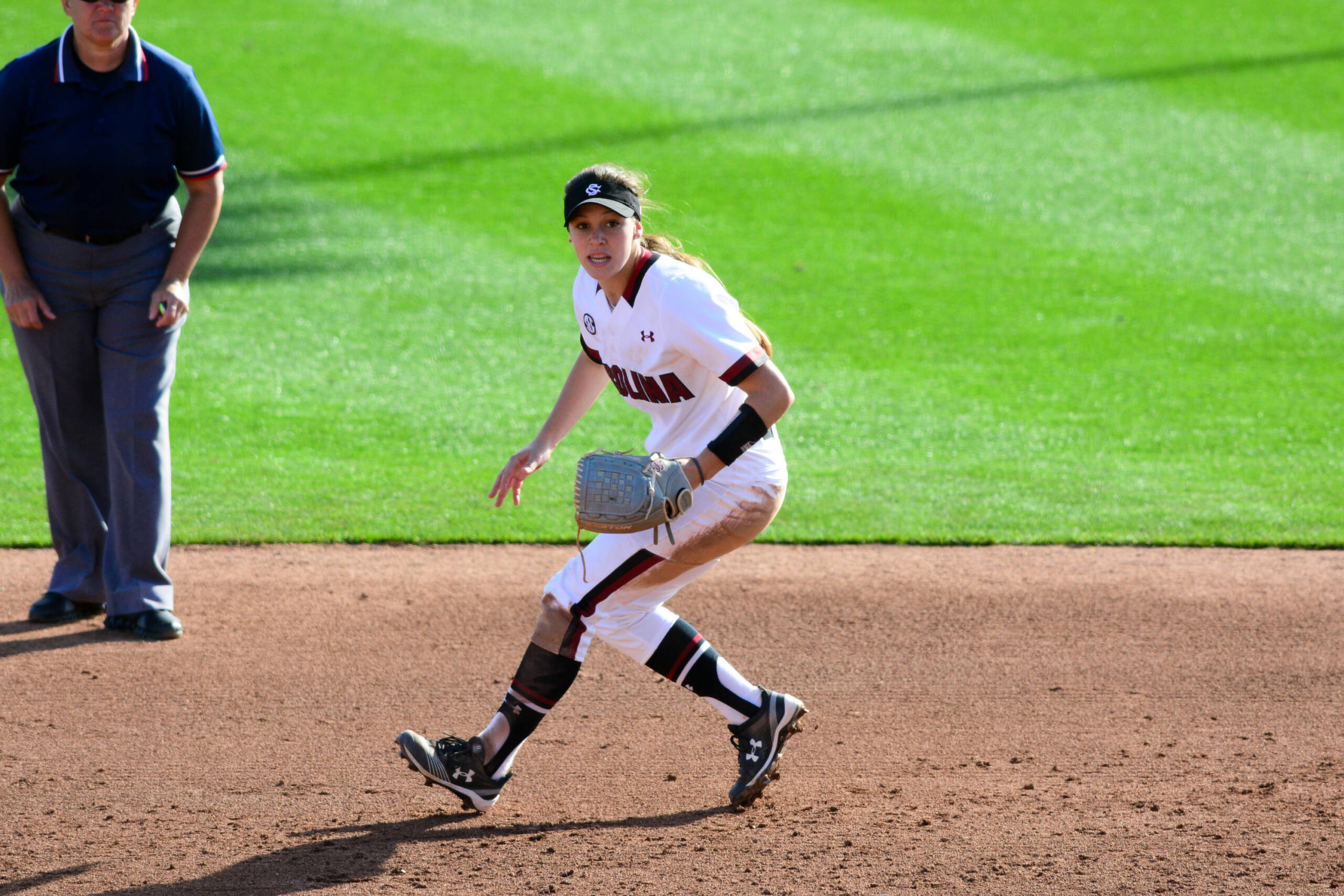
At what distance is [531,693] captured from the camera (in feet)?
12.1

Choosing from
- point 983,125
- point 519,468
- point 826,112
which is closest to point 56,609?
point 519,468

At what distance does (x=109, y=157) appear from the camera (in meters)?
4.61

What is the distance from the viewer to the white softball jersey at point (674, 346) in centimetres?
341

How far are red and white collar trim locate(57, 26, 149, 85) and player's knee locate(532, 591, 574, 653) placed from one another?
Answer: 234 centimetres

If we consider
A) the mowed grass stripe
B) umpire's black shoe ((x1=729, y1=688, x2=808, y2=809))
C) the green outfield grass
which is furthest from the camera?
the mowed grass stripe

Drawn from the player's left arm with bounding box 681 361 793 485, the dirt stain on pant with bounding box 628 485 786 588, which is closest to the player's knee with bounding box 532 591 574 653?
the dirt stain on pant with bounding box 628 485 786 588

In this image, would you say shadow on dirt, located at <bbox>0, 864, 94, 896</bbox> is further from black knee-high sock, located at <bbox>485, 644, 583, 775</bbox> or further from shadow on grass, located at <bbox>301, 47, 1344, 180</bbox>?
shadow on grass, located at <bbox>301, 47, 1344, 180</bbox>

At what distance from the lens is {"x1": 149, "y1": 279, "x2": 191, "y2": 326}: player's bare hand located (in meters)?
4.73

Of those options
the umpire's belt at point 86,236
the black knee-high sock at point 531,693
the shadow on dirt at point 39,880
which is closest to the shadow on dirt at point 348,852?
the shadow on dirt at point 39,880

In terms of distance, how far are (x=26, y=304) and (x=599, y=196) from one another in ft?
7.57

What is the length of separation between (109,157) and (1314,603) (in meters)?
4.54

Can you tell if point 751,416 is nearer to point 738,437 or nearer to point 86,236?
point 738,437

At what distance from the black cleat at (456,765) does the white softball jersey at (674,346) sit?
3.04 ft

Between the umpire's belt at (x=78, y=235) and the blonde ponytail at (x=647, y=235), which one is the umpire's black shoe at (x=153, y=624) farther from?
the blonde ponytail at (x=647, y=235)
